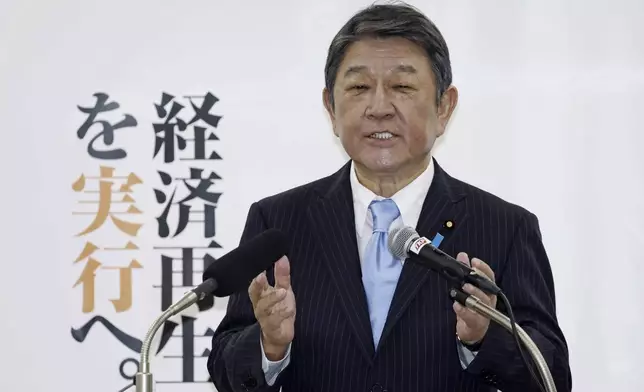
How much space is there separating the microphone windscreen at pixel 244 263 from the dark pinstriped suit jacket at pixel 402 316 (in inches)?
13.2

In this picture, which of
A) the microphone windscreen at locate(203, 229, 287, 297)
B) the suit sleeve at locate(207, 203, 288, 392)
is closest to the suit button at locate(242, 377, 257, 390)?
the suit sleeve at locate(207, 203, 288, 392)

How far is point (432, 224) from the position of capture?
2191mm

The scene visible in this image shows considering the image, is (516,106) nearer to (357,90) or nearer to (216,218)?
(357,90)

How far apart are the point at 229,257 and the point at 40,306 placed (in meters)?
1.75

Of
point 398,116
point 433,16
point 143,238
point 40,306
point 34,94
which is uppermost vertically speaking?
point 433,16

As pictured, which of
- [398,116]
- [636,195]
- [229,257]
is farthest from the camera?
[636,195]

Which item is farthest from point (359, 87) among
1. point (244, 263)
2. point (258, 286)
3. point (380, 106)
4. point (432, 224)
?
point (244, 263)

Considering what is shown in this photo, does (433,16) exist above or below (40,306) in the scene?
above

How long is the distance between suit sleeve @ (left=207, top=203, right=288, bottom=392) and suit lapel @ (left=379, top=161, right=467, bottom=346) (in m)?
0.31

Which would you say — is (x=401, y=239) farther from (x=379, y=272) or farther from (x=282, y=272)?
(x=379, y=272)

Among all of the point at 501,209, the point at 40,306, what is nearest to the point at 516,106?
the point at 501,209

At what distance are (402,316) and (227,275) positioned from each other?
2.18 ft

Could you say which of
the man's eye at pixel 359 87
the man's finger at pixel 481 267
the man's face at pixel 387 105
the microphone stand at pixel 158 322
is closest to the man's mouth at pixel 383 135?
the man's face at pixel 387 105

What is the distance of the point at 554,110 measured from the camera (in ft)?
9.89
